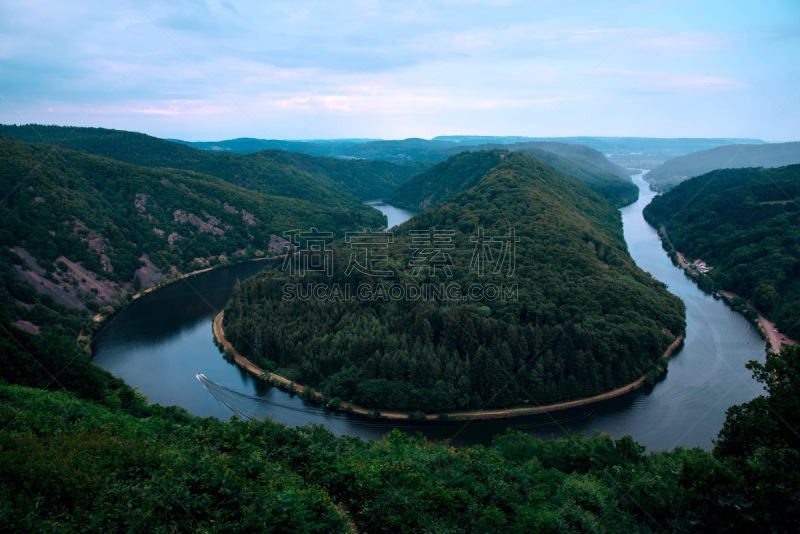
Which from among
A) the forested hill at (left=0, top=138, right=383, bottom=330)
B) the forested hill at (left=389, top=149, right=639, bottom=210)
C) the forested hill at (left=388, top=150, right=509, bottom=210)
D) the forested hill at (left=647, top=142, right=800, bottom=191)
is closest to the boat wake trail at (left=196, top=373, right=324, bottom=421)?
the forested hill at (left=0, top=138, right=383, bottom=330)

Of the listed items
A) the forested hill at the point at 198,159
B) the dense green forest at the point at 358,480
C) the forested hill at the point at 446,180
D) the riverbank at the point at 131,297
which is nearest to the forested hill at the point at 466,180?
the forested hill at the point at 446,180

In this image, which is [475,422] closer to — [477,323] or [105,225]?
[477,323]

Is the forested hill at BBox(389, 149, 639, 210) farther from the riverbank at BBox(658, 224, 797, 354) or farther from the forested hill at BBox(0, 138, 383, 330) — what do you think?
the riverbank at BBox(658, 224, 797, 354)

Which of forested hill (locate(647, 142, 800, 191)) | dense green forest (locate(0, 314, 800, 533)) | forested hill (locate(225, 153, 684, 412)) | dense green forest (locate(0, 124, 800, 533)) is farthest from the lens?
forested hill (locate(647, 142, 800, 191))

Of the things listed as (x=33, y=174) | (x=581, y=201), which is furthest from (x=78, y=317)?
(x=581, y=201)

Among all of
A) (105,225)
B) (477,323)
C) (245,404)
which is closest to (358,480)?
(245,404)

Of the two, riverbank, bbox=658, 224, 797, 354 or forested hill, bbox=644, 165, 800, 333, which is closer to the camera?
riverbank, bbox=658, 224, 797, 354

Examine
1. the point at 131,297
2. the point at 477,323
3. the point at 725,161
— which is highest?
the point at 725,161
